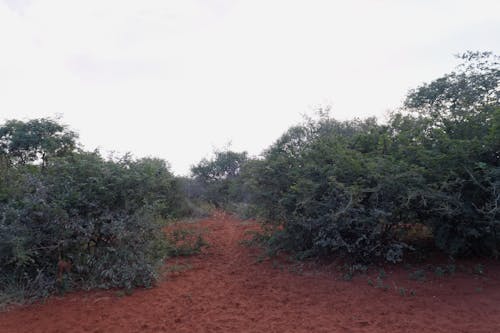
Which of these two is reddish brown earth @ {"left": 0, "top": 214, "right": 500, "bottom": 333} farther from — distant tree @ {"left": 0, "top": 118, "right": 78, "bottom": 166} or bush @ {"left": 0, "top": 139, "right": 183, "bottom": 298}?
distant tree @ {"left": 0, "top": 118, "right": 78, "bottom": 166}

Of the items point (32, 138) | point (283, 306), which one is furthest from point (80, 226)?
point (32, 138)

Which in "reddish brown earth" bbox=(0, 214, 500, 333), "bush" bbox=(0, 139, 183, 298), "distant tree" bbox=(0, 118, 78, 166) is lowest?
"reddish brown earth" bbox=(0, 214, 500, 333)

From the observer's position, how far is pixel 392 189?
6320 millimetres

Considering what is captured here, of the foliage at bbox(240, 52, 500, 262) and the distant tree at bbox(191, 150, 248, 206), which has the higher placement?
the distant tree at bbox(191, 150, 248, 206)

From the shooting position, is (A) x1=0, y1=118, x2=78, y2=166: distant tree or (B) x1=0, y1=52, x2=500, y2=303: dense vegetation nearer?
(B) x1=0, y1=52, x2=500, y2=303: dense vegetation

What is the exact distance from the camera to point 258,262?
789 centimetres

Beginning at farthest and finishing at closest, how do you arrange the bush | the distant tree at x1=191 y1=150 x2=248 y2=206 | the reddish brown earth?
the distant tree at x1=191 y1=150 x2=248 y2=206 < the bush < the reddish brown earth

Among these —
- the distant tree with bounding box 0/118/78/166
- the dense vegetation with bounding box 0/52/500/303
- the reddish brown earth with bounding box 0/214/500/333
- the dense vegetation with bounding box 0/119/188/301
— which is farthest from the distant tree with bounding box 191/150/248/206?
the reddish brown earth with bounding box 0/214/500/333

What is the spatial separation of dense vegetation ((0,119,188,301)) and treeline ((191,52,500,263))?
2608mm

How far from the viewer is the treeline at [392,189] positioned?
601 centimetres

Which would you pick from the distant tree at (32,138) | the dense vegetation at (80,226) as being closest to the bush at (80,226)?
the dense vegetation at (80,226)

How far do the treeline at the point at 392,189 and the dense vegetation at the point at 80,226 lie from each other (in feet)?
8.56

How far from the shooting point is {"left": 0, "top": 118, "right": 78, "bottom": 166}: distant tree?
1261cm

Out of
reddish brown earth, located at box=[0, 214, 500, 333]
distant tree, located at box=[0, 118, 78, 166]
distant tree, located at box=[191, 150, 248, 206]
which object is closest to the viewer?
reddish brown earth, located at box=[0, 214, 500, 333]
